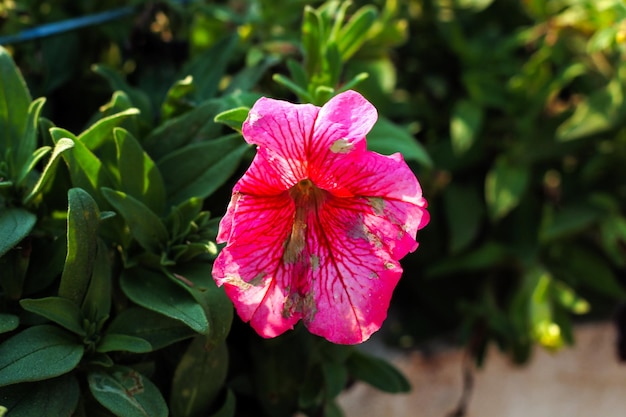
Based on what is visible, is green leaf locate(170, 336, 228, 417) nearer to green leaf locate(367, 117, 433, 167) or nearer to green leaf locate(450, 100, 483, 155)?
green leaf locate(367, 117, 433, 167)

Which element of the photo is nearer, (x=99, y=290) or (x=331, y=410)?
(x=99, y=290)

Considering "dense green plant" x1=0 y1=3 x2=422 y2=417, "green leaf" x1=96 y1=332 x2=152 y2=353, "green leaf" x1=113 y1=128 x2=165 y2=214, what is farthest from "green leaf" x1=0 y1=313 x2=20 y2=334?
"green leaf" x1=113 y1=128 x2=165 y2=214

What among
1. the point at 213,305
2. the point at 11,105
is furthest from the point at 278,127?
the point at 11,105

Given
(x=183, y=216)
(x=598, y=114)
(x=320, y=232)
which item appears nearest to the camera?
(x=320, y=232)

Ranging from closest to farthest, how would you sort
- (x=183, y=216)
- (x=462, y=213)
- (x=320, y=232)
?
(x=320, y=232) < (x=183, y=216) < (x=462, y=213)

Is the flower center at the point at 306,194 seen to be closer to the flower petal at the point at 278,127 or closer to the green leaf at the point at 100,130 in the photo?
the flower petal at the point at 278,127

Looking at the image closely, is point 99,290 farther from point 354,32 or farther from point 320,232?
point 354,32
